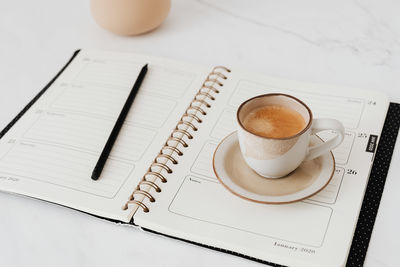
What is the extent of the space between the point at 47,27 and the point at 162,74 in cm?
37

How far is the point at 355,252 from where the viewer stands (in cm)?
70

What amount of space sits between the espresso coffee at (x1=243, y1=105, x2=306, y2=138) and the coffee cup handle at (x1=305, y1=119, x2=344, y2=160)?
22 mm

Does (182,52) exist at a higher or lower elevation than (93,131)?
higher

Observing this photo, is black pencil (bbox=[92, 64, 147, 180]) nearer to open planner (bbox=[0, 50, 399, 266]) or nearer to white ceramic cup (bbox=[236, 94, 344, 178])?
open planner (bbox=[0, 50, 399, 266])

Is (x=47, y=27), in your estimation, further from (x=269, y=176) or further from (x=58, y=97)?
(x=269, y=176)

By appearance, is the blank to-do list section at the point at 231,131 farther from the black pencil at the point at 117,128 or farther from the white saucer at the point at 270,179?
the black pencil at the point at 117,128

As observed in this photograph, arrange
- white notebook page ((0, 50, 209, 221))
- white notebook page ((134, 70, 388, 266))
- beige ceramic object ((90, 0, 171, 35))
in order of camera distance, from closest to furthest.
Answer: white notebook page ((134, 70, 388, 266)) → white notebook page ((0, 50, 209, 221)) → beige ceramic object ((90, 0, 171, 35))

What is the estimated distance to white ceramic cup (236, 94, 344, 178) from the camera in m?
0.71

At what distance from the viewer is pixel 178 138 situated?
858mm

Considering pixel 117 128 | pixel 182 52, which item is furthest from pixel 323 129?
pixel 182 52

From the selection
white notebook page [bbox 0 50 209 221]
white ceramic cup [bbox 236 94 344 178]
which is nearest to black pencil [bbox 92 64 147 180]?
white notebook page [bbox 0 50 209 221]

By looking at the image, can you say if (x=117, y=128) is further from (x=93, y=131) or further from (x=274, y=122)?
(x=274, y=122)

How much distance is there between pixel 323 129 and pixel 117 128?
13.5 inches

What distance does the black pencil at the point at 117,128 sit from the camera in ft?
2.70
